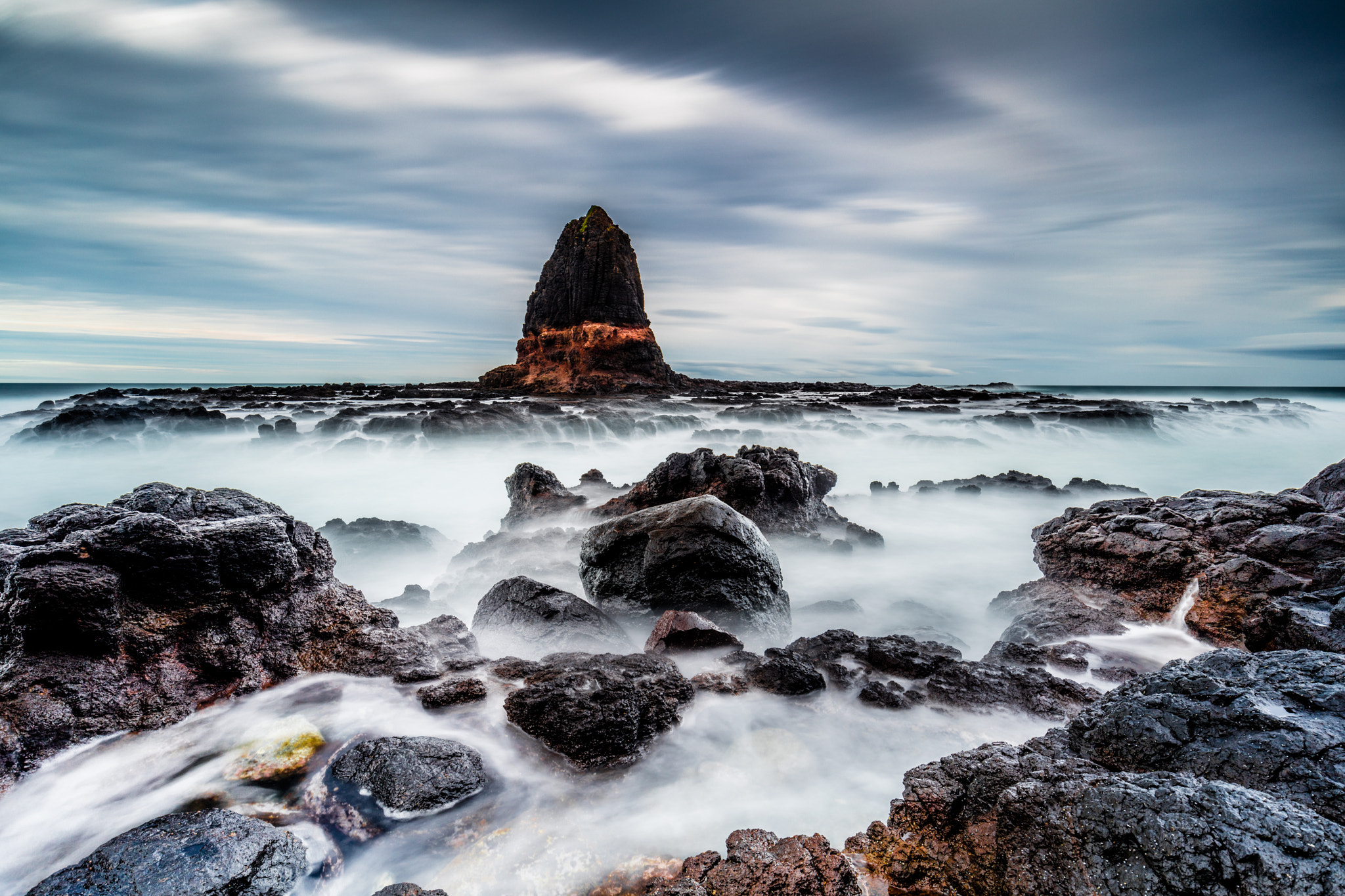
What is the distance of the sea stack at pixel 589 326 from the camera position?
4631cm

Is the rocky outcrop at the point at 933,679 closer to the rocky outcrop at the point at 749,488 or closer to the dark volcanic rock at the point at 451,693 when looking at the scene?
the dark volcanic rock at the point at 451,693

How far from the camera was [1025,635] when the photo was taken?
5121mm

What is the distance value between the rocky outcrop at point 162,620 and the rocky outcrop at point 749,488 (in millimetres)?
4093

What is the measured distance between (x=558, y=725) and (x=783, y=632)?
122 inches

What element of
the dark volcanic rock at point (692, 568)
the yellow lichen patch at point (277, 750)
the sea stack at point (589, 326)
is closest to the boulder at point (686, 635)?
the dark volcanic rock at point (692, 568)

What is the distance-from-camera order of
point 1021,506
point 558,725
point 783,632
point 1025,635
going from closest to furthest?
point 558,725 < point 1025,635 < point 783,632 < point 1021,506

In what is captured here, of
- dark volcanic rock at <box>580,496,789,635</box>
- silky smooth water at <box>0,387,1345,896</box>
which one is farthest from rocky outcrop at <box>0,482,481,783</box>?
dark volcanic rock at <box>580,496,789,635</box>

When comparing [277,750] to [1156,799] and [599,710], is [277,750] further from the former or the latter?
[1156,799]

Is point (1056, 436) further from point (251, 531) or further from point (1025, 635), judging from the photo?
point (251, 531)

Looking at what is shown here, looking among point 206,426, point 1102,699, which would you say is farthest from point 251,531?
point 206,426

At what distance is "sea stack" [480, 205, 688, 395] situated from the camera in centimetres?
4631

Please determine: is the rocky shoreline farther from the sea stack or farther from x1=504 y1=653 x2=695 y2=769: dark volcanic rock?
the sea stack

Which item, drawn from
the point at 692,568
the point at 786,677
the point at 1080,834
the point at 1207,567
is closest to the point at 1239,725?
the point at 1080,834

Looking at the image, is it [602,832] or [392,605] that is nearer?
[602,832]
